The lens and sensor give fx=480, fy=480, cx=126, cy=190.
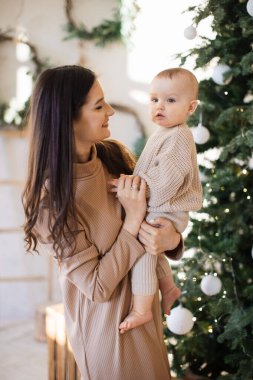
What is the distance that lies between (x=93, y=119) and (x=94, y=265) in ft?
1.31

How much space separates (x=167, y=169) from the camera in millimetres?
1342

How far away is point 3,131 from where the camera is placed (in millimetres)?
3453

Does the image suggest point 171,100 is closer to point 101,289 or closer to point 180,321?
point 101,289

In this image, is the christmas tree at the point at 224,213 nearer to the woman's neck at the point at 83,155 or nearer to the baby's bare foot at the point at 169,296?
the baby's bare foot at the point at 169,296

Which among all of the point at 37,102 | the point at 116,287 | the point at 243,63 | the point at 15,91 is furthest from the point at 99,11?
the point at 116,287

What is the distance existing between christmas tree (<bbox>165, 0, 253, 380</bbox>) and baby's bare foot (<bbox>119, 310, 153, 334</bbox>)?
0.74 meters

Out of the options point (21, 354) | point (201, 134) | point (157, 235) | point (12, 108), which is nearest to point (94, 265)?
point (157, 235)

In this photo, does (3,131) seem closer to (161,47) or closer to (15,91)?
(15,91)

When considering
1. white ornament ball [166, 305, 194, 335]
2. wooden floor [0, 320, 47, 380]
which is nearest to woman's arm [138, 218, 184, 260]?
white ornament ball [166, 305, 194, 335]

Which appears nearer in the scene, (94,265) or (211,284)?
(94,265)

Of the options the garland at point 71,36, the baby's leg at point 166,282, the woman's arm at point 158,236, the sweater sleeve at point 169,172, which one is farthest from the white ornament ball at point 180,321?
the garland at point 71,36

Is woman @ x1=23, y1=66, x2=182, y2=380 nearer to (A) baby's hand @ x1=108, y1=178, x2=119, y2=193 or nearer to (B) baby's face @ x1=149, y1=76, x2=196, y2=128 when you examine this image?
(A) baby's hand @ x1=108, y1=178, x2=119, y2=193

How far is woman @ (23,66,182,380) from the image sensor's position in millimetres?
1274

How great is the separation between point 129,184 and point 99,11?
8.09 ft
